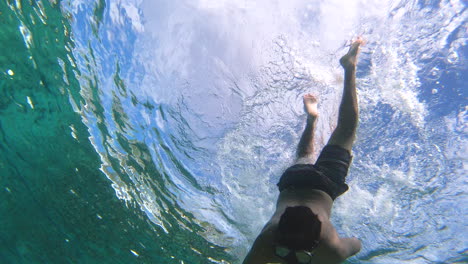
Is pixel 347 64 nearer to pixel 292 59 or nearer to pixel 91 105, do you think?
pixel 292 59

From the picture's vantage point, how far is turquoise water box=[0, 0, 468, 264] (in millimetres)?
5570

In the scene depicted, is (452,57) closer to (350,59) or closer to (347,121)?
(350,59)

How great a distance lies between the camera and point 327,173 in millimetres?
3740

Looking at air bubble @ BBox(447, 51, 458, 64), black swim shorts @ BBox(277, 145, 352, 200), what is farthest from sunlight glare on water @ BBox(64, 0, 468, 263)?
black swim shorts @ BBox(277, 145, 352, 200)

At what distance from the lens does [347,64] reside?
4.10m

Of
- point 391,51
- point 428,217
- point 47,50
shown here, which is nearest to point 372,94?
point 391,51

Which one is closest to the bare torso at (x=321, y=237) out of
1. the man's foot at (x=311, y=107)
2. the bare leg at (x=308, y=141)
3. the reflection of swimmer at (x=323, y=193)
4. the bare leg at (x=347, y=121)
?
the reflection of swimmer at (x=323, y=193)

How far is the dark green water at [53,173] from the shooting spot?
804 cm

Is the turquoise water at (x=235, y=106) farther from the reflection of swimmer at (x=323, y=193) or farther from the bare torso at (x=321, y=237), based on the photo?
the bare torso at (x=321, y=237)

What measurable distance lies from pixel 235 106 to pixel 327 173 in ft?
13.0

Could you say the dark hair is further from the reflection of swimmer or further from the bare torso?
the bare torso

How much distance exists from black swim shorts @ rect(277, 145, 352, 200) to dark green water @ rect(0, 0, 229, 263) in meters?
6.91

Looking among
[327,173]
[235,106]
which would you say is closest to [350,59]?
[327,173]

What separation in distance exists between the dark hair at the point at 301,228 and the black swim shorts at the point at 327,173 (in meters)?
0.89
